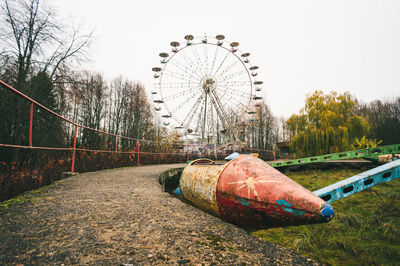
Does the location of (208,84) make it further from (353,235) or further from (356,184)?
(356,184)

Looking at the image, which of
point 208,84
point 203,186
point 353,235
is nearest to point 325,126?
point 208,84

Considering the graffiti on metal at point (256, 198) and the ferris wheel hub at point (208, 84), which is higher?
the ferris wheel hub at point (208, 84)

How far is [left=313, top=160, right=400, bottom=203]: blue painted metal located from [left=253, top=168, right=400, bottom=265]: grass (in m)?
0.77

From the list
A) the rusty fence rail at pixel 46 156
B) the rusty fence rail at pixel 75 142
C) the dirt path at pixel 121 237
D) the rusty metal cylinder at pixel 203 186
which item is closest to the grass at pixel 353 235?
the rusty metal cylinder at pixel 203 186

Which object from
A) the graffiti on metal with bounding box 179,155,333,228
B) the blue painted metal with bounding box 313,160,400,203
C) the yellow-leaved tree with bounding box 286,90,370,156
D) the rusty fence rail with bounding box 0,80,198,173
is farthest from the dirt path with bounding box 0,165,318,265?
the yellow-leaved tree with bounding box 286,90,370,156

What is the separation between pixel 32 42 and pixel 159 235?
11567 millimetres

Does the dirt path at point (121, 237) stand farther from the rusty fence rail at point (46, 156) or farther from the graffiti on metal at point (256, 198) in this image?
the rusty fence rail at point (46, 156)

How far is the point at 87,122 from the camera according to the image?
23156 millimetres

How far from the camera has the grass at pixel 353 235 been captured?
2367 mm

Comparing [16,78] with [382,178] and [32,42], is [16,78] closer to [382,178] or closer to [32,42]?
[32,42]

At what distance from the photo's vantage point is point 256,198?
5.76ft

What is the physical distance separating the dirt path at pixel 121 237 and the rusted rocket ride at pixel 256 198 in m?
0.17

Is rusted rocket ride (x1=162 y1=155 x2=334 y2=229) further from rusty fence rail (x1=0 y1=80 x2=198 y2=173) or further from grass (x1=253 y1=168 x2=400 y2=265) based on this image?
rusty fence rail (x1=0 y1=80 x2=198 y2=173)

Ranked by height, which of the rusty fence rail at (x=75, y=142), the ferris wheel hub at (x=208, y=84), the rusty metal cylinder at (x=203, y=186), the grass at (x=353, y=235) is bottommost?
the grass at (x=353, y=235)
